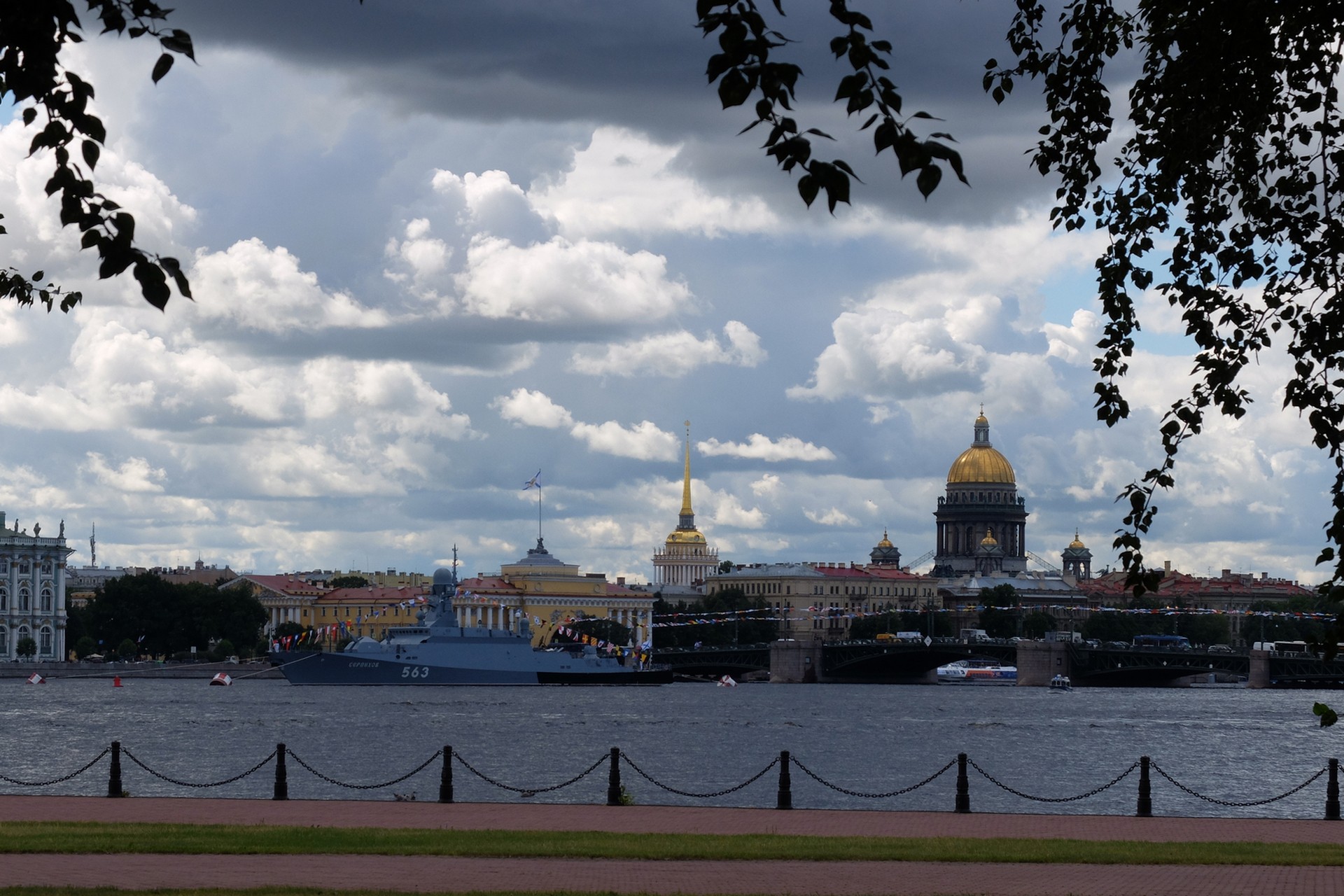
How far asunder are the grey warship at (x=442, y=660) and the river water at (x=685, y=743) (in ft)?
14.4

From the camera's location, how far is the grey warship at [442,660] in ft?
362

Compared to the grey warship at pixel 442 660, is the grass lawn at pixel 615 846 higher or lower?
higher

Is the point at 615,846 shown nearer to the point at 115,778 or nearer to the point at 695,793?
the point at 115,778

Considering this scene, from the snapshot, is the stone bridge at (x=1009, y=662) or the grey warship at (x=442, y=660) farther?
the stone bridge at (x=1009, y=662)

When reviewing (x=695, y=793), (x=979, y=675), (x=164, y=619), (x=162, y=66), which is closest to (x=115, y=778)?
(x=695, y=793)

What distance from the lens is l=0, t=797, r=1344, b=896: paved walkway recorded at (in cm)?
1509

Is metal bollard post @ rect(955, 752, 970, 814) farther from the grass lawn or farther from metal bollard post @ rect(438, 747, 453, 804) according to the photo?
metal bollard post @ rect(438, 747, 453, 804)

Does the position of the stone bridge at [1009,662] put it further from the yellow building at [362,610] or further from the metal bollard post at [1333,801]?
the metal bollard post at [1333,801]

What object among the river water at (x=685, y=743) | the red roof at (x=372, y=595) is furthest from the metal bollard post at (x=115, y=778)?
the red roof at (x=372, y=595)

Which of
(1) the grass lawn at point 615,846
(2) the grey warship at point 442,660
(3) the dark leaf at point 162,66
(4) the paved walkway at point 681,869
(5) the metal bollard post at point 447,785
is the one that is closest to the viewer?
(3) the dark leaf at point 162,66

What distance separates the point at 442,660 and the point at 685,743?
56.3m

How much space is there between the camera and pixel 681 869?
1639 cm

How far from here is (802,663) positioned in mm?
134875

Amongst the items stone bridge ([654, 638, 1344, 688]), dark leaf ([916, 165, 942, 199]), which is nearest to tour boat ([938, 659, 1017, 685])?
stone bridge ([654, 638, 1344, 688])
